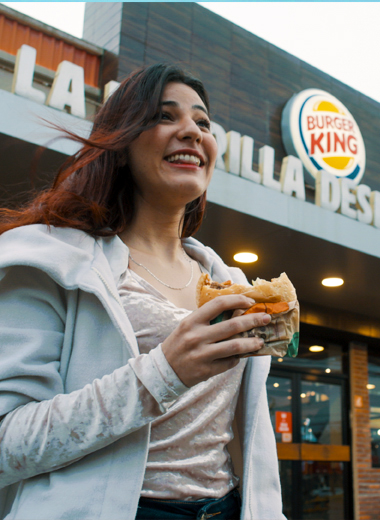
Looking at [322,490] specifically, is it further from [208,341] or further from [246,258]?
[208,341]

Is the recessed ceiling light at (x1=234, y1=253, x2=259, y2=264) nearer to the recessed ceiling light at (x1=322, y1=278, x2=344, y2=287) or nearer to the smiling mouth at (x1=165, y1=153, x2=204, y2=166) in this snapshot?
the recessed ceiling light at (x1=322, y1=278, x2=344, y2=287)

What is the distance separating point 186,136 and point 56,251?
592mm

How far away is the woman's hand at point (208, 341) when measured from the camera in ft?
3.25

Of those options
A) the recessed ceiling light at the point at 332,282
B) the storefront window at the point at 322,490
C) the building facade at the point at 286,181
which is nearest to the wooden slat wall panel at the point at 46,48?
the building facade at the point at 286,181

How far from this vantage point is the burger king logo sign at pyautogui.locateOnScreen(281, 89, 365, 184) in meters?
8.58

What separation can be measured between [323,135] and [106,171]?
794 centimetres

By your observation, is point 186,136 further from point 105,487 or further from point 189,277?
point 105,487

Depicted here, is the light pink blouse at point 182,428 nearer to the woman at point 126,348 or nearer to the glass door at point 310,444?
Answer: the woman at point 126,348

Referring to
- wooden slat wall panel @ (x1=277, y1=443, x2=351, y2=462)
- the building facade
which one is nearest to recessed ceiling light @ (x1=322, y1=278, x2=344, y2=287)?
the building facade

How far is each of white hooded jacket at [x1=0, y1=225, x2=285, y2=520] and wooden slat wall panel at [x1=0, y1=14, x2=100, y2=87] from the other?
239 inches

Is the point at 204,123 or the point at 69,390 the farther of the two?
the point at 204,123

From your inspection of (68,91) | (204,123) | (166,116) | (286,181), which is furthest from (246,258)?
(166,116)

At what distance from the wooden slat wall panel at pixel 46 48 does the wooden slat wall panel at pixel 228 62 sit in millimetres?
509

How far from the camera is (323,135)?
29.1 feet
